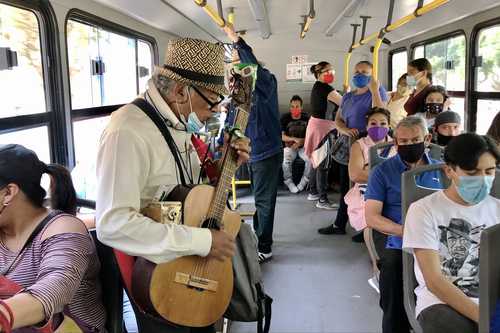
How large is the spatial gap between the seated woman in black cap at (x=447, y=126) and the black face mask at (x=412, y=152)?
2.88 feet

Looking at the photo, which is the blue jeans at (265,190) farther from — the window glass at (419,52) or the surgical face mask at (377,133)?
the window glass at (419,52)

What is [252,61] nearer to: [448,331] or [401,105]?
[448,331]

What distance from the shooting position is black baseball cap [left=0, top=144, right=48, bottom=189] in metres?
1.37

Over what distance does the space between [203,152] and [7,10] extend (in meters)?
1.34

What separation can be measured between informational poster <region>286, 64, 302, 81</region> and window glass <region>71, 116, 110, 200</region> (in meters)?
4.58

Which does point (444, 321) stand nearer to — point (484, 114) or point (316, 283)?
point (316, 283)

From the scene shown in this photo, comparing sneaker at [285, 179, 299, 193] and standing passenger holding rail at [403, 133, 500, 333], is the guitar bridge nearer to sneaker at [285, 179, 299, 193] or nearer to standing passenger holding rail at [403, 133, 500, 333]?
standing passenger holding rail at [403, 133, 500, 333]

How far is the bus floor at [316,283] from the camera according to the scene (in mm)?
2828

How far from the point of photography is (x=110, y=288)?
5.26 feet

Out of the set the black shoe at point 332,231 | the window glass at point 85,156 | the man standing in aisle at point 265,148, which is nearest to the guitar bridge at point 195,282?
the window glass at point 85,156

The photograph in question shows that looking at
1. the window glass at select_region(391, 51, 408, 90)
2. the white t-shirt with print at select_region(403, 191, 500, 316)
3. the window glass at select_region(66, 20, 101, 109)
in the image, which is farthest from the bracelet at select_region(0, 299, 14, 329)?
the window glass at select_region(391, 51, 408, 90)

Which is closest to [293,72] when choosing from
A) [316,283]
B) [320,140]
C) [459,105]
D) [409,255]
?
[320,140]

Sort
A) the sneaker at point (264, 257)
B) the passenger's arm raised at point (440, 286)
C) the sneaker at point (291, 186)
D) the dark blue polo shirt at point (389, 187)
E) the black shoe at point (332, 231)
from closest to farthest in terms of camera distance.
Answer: the passenger's arm raised at point (440, 286) < the dark blue polo shirt at point (389, 187) < the sneaker at point (264, 257) < the black shoe at point (332, 231) < the sneaker at point (291, 186)

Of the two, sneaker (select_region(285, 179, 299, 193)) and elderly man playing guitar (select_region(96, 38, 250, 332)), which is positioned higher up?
elderly man playing guitar (select_region(96, 38, 250, 332))
